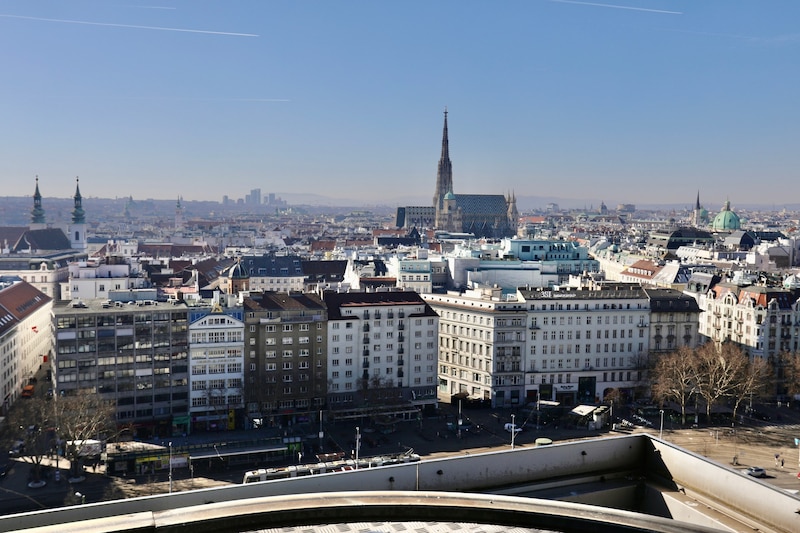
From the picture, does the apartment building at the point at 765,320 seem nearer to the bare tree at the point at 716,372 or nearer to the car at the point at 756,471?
the bare tree at the point at 716,372

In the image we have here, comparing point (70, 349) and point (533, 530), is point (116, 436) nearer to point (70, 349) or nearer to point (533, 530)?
point (70, 349)

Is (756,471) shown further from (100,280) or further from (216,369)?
(100,280)

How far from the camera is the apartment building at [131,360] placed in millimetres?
73500

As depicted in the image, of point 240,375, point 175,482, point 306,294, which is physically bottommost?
point 175,482

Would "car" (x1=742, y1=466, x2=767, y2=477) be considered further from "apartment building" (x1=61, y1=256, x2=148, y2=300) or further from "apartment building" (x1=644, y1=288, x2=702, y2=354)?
"apartment building" (x1=61, y1=256, x2=148, y2=300)

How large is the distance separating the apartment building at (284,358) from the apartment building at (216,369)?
42.2 inches

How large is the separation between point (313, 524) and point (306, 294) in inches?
2649

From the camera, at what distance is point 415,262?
11806 cm

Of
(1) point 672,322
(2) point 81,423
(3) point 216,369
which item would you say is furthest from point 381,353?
(1) point 672,322

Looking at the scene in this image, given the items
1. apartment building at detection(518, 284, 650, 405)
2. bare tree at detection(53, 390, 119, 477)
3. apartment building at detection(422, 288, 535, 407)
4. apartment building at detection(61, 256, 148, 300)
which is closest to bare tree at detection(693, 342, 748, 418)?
apartment building at detection(518, 284, 650, 405)

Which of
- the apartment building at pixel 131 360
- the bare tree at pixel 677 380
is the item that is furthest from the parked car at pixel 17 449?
the bare tree at pixel 677 380

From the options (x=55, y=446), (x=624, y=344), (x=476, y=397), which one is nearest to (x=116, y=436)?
(x=55, y=446)

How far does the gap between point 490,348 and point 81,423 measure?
42077 mm

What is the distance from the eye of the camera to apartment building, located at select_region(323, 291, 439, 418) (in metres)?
81.9
